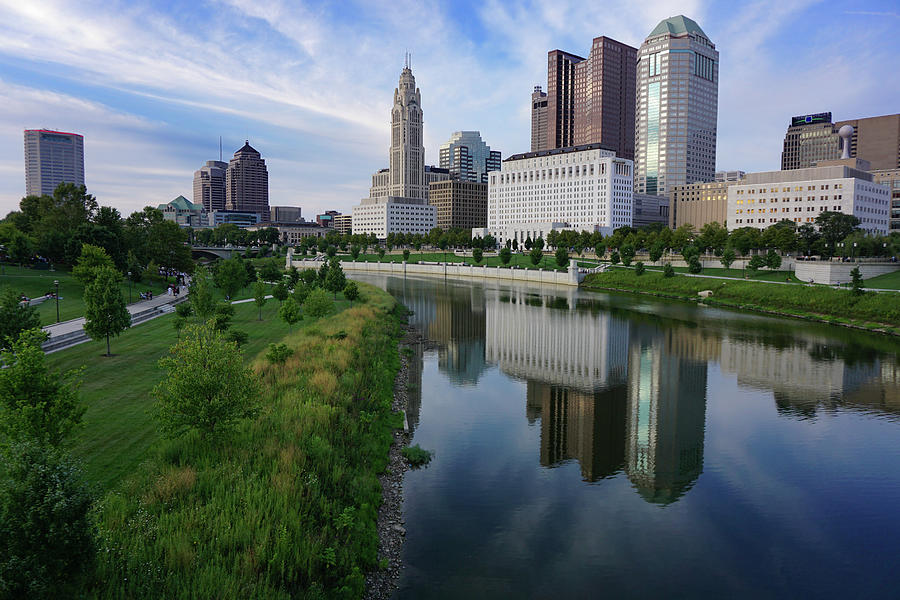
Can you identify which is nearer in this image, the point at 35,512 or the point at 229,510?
the point at 35,512

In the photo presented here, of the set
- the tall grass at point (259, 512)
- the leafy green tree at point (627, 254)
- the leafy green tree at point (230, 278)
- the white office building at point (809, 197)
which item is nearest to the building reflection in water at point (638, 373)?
the tall grass at point (259, 512)

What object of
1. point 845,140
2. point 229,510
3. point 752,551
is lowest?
point 752,551

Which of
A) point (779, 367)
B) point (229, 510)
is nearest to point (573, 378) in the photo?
point (779, 367)

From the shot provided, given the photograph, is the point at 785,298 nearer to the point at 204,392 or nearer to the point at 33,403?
the point at 204,392

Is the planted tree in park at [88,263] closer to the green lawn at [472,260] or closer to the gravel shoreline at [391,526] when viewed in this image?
the gravel shoreline at [391,526]

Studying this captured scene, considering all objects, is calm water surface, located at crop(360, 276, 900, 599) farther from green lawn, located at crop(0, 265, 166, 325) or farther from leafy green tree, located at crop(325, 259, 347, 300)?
green lawn, located at crop(0, 265, 166, 325)

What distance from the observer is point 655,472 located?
24.0 meters

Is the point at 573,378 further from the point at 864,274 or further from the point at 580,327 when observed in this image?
the point at 864,274

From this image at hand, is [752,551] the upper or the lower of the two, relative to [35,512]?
lower

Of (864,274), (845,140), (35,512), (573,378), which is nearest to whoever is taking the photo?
(35,512)

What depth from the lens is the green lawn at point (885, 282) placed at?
231ft

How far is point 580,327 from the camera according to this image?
59656 millimetres

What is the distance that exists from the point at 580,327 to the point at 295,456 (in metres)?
44.9

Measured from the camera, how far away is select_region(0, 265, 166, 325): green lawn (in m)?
47.2
